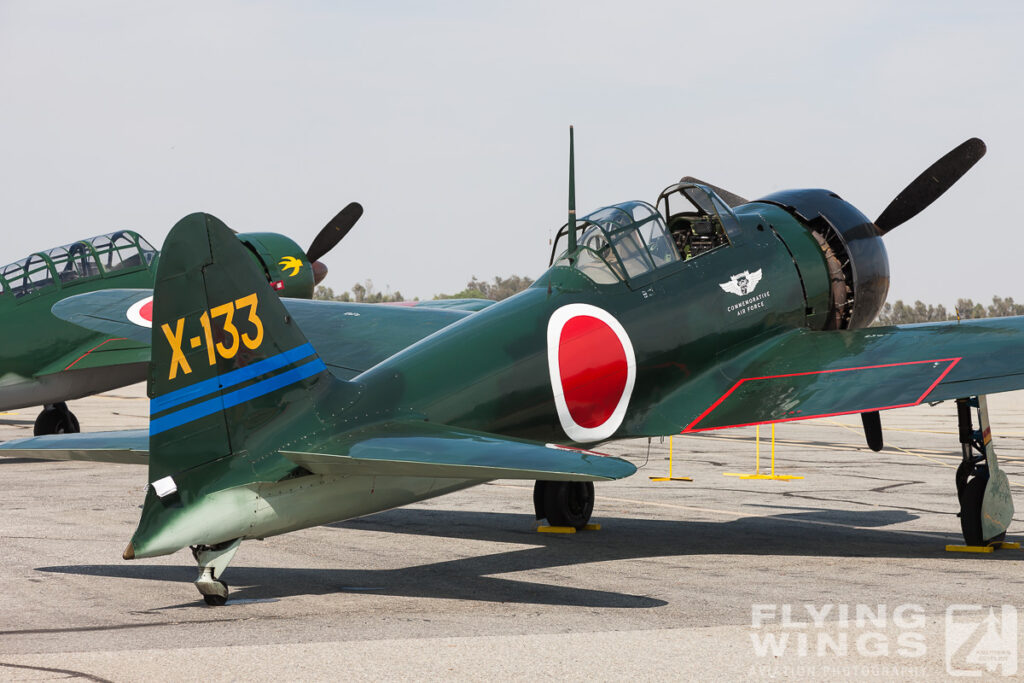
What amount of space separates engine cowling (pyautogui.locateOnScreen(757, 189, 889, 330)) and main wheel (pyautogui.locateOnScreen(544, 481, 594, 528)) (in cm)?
308

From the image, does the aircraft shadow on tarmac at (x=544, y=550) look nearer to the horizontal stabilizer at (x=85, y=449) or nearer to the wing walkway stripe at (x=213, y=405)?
the horizontal stabilizer at (x=85, y=449)

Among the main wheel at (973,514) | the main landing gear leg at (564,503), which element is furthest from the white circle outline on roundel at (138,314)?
the main wheel at (973,514)

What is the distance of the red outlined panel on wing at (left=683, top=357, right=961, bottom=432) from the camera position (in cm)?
994

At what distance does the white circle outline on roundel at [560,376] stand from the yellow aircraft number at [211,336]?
267 centimetres

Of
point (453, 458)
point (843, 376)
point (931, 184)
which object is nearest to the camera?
point (453, 458)

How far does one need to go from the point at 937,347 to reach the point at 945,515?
2868 mm

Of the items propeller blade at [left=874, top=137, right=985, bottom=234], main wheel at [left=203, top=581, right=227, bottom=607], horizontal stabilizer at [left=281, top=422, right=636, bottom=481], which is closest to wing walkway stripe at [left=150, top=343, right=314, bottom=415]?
horizontal stabilizer at [left=281, top=422, right=636, bottom=481]

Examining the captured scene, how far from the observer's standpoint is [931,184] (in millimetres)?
13312

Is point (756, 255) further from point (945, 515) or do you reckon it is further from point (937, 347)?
point (945, 515)

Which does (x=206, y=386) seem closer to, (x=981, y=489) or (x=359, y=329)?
(x=359, y=329)

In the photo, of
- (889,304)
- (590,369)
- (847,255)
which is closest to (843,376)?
(847,255)

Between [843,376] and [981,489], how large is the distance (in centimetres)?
155

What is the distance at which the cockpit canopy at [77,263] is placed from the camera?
1931 centimetres

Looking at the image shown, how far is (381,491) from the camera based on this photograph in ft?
26.7
